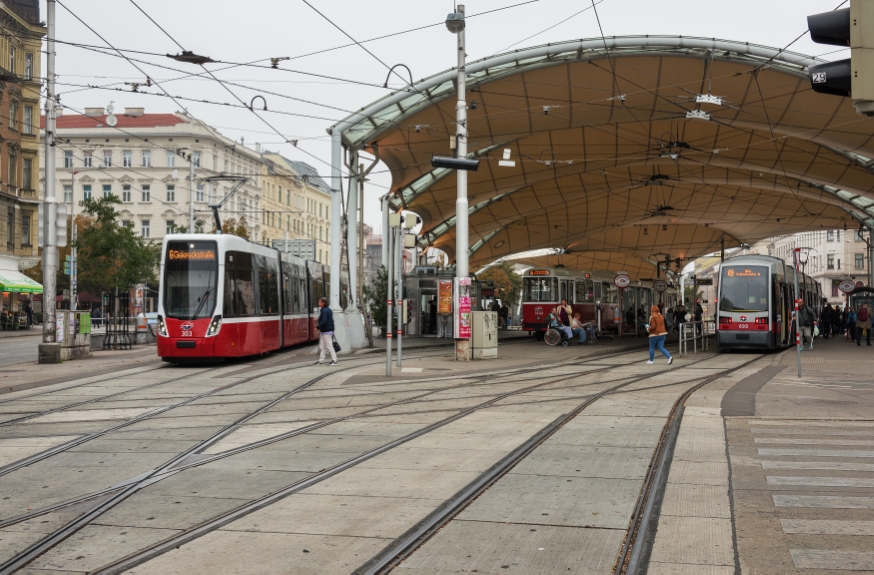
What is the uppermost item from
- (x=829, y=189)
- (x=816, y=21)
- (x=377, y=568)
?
(x=829, y=189)

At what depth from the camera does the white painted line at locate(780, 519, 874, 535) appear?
6.70 metres

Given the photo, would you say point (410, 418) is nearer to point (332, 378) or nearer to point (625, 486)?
point (625, 486)

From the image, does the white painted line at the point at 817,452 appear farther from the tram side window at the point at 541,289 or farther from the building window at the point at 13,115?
the building window at the point at 13,115

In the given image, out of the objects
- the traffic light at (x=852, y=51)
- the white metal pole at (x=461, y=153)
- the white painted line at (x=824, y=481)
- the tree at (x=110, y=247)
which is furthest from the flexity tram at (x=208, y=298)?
the tree at (x=110, y=247)

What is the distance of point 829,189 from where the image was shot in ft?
177

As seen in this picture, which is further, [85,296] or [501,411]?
[85,296]

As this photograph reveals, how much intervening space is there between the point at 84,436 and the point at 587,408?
706cm

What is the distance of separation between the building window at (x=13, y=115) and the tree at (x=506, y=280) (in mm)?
48516

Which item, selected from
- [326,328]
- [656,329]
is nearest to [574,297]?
[656,329]

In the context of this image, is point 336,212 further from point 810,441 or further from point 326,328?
point 810,441

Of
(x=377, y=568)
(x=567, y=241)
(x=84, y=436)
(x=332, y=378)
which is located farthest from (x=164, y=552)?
(x=567, y=241)

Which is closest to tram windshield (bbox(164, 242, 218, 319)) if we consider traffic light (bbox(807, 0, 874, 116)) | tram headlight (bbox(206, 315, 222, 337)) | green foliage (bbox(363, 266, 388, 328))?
tram headlight (bbox(206, 315, 222, 337))

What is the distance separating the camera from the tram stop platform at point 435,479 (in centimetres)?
610

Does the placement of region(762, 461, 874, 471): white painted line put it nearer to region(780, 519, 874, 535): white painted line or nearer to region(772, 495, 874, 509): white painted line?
region(772, 495, 874, 509): white painted line
